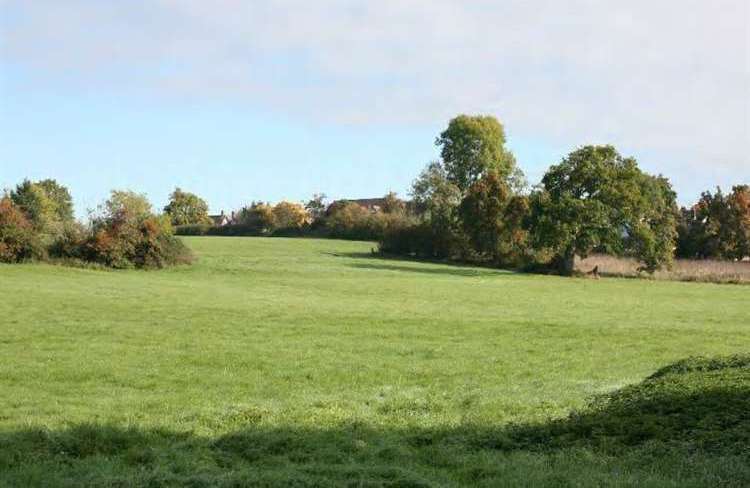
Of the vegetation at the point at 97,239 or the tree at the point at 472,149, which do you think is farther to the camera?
the tree at the point at 472,149

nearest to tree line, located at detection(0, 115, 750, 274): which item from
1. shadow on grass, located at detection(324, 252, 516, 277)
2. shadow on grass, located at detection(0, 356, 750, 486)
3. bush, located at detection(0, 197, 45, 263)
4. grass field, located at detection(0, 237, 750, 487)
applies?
bush, located at detection(0, 197, 45, 263)

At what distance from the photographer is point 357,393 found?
42.5 ft

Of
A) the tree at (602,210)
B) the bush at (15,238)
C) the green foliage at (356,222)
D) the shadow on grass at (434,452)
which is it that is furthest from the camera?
the green foliage at (356,222)

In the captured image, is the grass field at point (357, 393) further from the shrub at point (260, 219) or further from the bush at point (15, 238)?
the shrub at point (260, 219)

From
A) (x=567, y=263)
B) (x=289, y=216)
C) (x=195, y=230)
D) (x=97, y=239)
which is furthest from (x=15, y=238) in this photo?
(x=289, y=216)

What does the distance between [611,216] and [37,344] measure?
44.5m

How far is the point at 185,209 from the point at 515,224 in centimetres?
6495

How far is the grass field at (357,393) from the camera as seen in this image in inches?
299

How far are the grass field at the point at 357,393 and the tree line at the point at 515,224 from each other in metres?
15.1

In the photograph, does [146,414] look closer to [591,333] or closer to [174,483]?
[174,483]

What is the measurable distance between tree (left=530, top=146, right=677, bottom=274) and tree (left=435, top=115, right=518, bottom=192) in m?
35.3

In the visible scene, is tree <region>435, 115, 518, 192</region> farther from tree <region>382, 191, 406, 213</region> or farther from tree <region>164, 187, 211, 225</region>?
tree <region>164, 187, 211, 225</region>

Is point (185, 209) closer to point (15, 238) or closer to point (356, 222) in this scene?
point (356, 222)

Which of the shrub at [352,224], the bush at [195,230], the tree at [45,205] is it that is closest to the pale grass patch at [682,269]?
the shrub at [352,224]
